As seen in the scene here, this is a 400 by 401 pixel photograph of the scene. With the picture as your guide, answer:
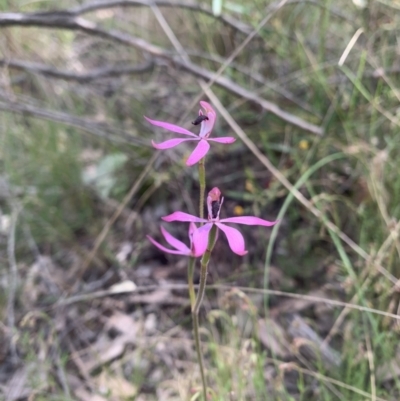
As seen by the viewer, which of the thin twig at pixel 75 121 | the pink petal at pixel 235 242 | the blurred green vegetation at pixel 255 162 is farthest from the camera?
the thin twig at pixel 75 121

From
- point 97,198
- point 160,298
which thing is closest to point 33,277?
point 97,198

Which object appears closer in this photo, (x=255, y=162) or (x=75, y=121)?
(x=75, y=121)

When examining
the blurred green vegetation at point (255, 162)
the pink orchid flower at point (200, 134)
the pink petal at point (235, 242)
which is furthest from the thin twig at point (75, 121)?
the pink petal at point (235, 242)

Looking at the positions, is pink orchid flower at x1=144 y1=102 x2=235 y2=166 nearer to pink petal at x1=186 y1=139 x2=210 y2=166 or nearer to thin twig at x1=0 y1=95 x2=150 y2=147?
pink petal at x1=186 y1=139 x2=210 y2=166

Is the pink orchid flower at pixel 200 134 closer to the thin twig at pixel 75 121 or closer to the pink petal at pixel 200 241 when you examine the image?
the pink petal at pixel 200 241

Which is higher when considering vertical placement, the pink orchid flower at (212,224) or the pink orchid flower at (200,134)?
the pink orchid flower at (200,134)

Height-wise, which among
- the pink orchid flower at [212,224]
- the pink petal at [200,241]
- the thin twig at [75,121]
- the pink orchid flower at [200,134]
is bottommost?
the thin twig at [75,121]

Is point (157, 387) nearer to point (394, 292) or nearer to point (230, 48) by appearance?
point (394, 292)

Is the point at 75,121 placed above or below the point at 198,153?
below

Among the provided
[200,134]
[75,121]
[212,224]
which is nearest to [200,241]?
[212,224]

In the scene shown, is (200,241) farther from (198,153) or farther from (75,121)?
(75,121)
